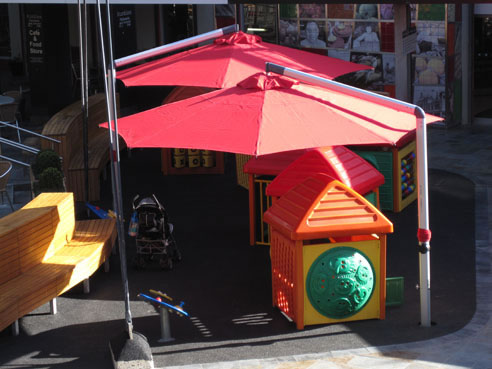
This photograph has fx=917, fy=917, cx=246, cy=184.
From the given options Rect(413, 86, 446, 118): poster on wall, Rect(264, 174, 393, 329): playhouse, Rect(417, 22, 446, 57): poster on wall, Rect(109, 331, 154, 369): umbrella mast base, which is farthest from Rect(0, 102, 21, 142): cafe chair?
Rect(109, 331, 154, 369): umbrella mast base

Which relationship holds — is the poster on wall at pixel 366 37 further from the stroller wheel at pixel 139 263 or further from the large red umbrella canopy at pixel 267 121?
the stroller wheel at pixel 139 263

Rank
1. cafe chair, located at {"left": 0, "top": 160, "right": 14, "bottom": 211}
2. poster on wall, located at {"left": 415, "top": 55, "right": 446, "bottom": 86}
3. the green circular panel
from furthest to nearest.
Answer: poster on wall, located at {"left": 415, "top": 55, "right": 446, "bottom": 86}
cafe chair, located at {"left": 0, "top": 160, "right": 14, "bottom": 211}
the green circular panel

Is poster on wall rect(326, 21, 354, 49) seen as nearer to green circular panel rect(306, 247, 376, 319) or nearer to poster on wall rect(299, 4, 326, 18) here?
poster on wall rect(299, 4, 326, 18)

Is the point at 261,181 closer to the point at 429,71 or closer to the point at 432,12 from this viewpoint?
the point at 429,71

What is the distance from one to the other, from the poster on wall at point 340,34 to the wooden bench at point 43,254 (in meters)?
11.0

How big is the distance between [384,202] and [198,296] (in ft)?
14.3

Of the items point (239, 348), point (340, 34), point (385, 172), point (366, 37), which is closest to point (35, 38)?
point (340, 34)

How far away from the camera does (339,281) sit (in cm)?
916

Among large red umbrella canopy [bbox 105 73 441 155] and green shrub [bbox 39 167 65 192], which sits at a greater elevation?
large red umbrella canopy [bbox 105 73 441 155]

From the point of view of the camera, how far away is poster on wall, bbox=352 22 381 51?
20156 millimetres

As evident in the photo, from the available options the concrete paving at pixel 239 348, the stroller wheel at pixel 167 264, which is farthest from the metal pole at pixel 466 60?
the stroller wheel at pixel 167 264

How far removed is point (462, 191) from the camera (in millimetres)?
14805

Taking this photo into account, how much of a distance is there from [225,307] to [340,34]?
474 inches

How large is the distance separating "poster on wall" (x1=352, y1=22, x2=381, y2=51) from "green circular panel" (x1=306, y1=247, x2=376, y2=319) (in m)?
11.7
